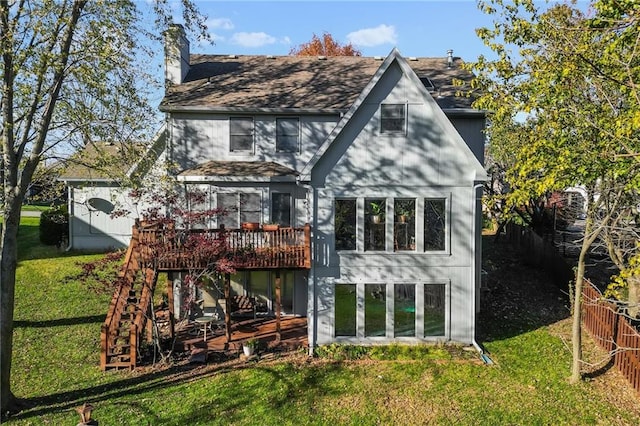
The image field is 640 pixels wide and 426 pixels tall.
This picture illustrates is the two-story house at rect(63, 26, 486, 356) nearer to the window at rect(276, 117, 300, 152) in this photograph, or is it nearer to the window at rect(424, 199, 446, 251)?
the window at rect(424, 199, 446, 251)

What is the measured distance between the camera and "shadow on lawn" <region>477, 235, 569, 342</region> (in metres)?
16.3

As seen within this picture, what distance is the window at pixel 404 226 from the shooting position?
49.4 feet

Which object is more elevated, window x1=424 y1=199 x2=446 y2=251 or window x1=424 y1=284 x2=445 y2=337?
window x1=424 y1=199 x2=446 y2=251

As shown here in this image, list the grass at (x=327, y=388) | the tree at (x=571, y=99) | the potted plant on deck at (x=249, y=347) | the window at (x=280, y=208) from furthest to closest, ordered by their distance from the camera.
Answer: the window at (x=280, y=208) → the potted plant on deck at (x=249, y=347) → the grass at (x=327, y=388) → the tree at (x=571, y=99)

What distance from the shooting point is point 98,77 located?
40.9 feet

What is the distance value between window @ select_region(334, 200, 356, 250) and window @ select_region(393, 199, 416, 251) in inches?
53.4

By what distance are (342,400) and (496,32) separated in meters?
9.96

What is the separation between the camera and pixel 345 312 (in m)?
15.0

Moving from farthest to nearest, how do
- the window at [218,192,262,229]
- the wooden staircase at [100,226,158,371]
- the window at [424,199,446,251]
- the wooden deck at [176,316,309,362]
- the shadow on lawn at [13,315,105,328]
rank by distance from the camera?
1. the window at [218,192,262,229]
2. the shadow on lawn at [13,315,105,328]
3. the window at [424,199,446,251]
4. the wooden deck at [176,316,309,362]
5. the wooden staircase at [100,226,158,371]

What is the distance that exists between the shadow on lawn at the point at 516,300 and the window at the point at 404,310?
2507 mm

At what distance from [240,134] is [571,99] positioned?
11.0m

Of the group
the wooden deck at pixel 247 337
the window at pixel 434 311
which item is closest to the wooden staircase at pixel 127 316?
the wooden deck at pixel 247 337

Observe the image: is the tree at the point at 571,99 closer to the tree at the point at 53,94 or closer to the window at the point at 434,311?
the window at the point at 434,311

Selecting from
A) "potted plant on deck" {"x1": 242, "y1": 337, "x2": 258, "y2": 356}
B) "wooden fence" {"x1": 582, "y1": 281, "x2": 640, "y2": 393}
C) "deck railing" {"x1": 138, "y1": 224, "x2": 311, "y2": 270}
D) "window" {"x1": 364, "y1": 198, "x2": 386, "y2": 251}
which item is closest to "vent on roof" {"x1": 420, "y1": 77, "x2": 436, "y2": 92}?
"window" {"x1": 364, "y1": 198, "x2": 386, "y2": 251}
